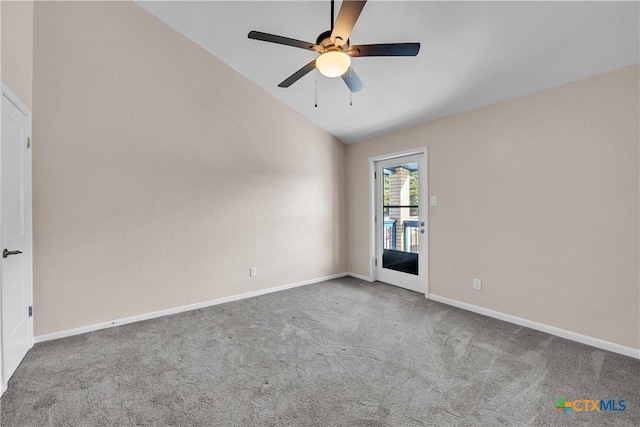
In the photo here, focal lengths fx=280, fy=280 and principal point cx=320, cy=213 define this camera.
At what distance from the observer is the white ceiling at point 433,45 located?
2059mm

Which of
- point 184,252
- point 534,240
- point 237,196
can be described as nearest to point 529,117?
point 534,240

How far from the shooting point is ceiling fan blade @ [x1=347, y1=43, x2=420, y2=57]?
1848 millimetres

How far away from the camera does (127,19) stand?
2.96 meters

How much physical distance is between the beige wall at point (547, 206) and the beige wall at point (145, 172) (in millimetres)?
2245

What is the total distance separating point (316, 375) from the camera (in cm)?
204

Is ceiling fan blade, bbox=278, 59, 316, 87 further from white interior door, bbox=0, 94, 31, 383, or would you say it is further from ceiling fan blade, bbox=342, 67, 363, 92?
white interior door, bbox=0, 94, 31, 383

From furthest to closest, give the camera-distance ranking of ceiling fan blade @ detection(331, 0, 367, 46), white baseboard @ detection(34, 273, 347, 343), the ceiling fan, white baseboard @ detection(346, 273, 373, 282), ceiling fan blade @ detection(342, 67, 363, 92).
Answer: white baseboard @ detection(346, 273, 373, 282) → white baseboard @ detection(34, 273, 347, 343) → ceiling fan blade @ detection(342, 67, 363, 92) → the ceiling fan → ceiling fan blade @ detection(331, 0, 367, 46)

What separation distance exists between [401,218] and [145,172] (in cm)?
337

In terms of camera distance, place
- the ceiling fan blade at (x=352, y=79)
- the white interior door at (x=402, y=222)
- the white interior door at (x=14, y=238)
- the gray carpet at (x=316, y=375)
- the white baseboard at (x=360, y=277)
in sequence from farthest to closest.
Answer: the white baseboard at (x=360, y=277)
the white interior door at (x=402, y=222)
the ceiling fan blade at (x=352, y=79)
the white interior door at (x=14, y=238)
the gray carpet at (x=316, y=375)

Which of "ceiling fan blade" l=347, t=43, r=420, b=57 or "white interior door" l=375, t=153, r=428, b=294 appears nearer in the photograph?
"ceiling fan blade" l=347, t=43, r=420, b=57

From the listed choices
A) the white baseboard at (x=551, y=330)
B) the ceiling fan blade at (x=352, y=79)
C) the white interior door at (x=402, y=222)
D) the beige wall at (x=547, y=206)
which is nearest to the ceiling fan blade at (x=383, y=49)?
the ceiling fan blade at (x=352, y=79)

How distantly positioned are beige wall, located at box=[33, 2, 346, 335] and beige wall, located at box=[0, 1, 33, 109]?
103 millimetres

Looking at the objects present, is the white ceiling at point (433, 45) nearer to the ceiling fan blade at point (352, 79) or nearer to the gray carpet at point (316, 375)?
the ceiling fan blade at point (352, 79)

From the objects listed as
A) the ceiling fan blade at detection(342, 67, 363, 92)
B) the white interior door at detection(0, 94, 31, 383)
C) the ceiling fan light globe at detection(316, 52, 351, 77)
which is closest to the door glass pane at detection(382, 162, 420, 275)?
the ceiling fan blade at detection(342, 67, 363, 92)
